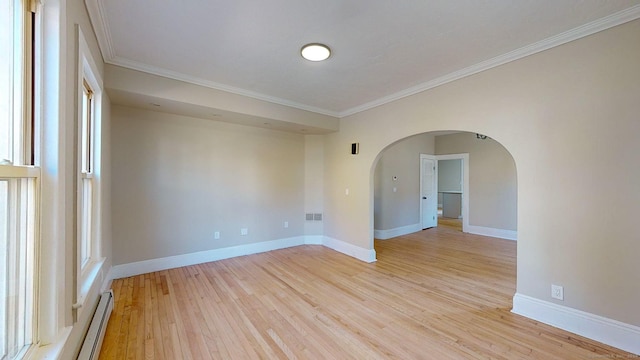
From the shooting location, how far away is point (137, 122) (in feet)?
11.6

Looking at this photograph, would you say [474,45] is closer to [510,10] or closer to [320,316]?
[510,10]

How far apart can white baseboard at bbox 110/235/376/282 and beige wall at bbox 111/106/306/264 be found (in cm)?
9

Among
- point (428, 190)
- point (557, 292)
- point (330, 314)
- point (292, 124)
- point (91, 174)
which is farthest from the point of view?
point (428, 190)

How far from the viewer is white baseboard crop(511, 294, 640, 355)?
6.49 feet

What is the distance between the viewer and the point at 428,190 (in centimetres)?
728

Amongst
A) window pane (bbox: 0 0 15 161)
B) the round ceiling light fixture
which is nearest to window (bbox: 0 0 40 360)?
window pane (bbox: 0 0 15 161)

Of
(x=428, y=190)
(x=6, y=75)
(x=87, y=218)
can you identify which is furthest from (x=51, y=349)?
(x=428, y=190)

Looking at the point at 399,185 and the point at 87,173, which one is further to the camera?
the point at 399,185

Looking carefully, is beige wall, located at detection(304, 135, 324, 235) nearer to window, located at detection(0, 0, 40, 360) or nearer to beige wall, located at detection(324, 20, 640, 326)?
beige wall, located at detection(324, 20, 640, 326)

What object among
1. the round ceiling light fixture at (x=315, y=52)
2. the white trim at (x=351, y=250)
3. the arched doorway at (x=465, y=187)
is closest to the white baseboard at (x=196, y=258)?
the white trim at (x=351, y=250)

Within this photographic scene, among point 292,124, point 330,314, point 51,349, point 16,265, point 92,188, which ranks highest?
point 292,124

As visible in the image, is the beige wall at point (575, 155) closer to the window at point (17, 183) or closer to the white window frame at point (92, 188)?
the window at point (17, 183)

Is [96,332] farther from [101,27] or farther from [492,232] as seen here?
[492,232]

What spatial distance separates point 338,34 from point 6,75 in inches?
82.8
